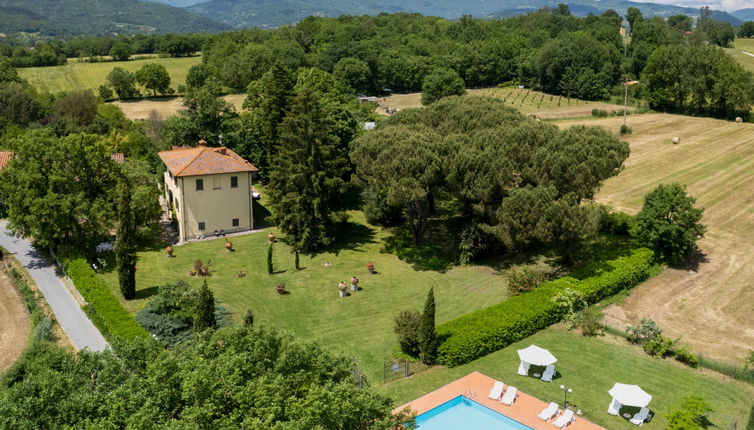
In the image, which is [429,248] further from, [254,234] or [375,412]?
[375,412]

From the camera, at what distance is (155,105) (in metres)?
106

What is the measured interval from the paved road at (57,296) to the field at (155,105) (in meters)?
54.2

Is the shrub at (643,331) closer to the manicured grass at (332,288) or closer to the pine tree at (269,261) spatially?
the manicured grass at (332,288)

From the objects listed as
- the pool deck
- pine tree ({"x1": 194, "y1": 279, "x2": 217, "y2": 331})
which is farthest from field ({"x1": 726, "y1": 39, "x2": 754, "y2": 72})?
pine tree ({"x1": 194, "y1": 279, "x2": 217, "y2": 331})

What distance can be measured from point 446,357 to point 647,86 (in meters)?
79.0

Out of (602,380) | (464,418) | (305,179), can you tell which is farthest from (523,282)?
(305,179)

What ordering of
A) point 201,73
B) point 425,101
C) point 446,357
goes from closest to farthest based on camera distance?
point 446,357 → point 425,101 → point 201,73

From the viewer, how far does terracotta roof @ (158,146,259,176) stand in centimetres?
4256

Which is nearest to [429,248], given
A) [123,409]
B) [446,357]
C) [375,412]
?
[446,357]

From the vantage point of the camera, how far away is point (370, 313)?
32.7 m

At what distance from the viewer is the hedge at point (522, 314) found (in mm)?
27734

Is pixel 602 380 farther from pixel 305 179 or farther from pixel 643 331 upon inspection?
pixel 305 179

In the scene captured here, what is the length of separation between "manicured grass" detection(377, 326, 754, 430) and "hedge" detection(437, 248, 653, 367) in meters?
0.54

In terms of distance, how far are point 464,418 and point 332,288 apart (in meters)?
13.9
